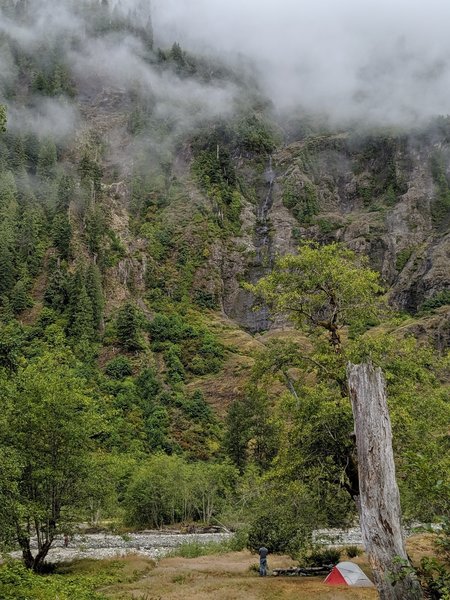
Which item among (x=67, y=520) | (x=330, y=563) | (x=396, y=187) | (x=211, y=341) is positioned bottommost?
(x=330, y=563)

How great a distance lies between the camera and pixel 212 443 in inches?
3548

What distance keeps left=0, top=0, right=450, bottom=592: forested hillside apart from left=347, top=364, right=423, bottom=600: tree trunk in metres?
0.78

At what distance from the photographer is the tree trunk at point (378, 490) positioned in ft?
34.1

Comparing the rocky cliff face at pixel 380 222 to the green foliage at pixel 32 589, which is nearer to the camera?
the green foliage at pixel 32 589

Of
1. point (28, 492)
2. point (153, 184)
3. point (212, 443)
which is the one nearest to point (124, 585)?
point (28, 492)

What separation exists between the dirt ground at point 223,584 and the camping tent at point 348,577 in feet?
2.00

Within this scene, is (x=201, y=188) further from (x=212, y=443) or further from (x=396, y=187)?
(x=212, y=443)

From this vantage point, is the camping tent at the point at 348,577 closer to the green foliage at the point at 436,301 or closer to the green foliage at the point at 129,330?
the green foliage at the point at 129,330

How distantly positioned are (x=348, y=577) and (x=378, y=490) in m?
14.0

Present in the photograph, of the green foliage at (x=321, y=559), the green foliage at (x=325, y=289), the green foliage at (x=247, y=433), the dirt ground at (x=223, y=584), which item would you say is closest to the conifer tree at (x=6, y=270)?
the green foliage at (x=247, y=433)

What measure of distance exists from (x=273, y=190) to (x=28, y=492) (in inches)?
7181

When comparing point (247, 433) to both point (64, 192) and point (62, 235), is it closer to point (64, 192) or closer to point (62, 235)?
point (62, 235)

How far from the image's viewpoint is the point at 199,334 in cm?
13162

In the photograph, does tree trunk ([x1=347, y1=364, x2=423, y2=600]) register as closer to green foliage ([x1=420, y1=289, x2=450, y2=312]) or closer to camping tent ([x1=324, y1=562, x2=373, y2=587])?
camping tent ([x1=324, y1=562, x2=373, y2=587])
